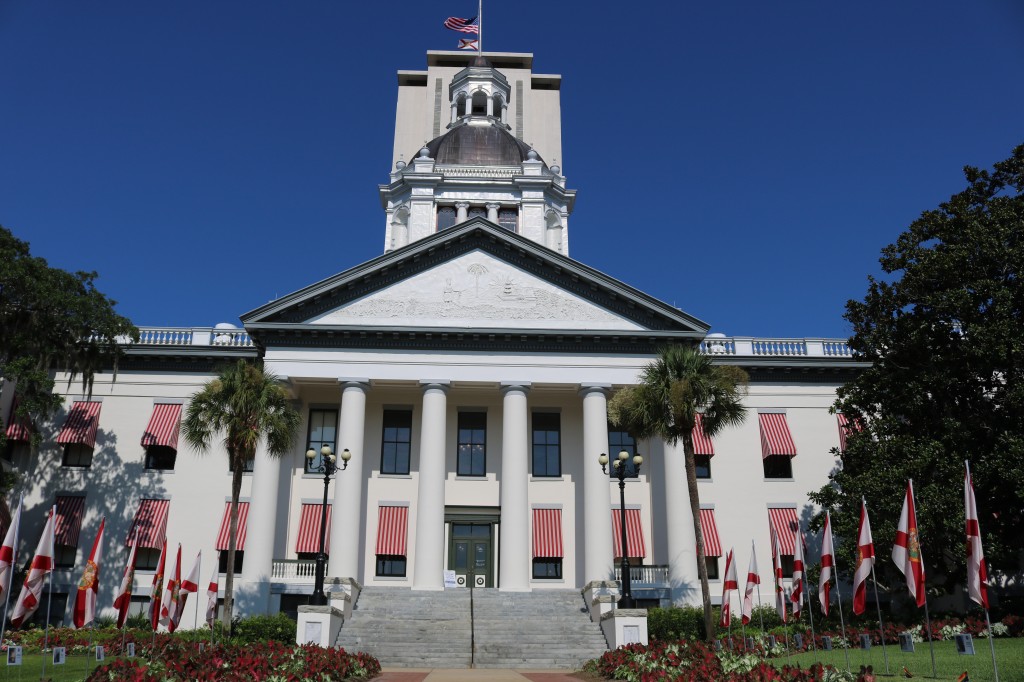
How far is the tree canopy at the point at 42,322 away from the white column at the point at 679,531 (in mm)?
20930

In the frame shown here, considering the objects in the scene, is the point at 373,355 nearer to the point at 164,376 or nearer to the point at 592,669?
the point at 164,376

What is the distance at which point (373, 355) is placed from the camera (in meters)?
32.8

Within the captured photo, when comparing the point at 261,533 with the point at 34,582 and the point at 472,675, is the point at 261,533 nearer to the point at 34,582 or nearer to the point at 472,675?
the point at 472,675

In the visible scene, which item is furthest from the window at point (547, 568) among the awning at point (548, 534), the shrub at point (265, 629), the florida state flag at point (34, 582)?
the florida state flag at point (34, 582)

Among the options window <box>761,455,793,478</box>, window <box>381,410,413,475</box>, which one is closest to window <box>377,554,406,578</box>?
window <box>381,410,413,475</box>

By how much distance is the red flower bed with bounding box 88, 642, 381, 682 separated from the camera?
16125mm

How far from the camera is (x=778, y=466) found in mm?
36375

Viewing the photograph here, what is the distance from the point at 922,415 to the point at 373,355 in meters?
19.6

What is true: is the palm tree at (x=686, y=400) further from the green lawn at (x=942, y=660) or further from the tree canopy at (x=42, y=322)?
the tree canopy at (x=42, y=322)

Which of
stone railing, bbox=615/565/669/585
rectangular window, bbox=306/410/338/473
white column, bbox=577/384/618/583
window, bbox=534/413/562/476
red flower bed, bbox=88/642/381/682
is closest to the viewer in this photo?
red flower bed, bbox=88/642/381/682

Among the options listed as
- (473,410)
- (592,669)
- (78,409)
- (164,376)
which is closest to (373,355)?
(473,410)

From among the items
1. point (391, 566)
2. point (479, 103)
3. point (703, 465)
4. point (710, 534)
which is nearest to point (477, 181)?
point (479, 103)

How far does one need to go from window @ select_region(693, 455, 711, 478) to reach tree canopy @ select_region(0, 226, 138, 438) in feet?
75.9

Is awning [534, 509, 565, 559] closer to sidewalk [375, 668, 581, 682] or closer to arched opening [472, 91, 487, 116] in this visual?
sidewalk [375, 668, 581, 682]
